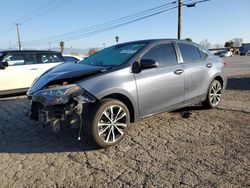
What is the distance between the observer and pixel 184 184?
3.13 m

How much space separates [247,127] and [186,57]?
5.81 ft

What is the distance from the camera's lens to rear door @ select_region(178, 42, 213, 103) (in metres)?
5.50

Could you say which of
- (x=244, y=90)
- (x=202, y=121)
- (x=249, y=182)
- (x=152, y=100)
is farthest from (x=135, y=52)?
(x=244, y=90)

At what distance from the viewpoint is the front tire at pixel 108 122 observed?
160 inches

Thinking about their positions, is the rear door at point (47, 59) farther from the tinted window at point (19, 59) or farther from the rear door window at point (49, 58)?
the tinted window at point (19, 59)

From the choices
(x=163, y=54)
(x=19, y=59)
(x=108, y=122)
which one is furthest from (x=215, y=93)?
(x=19, y=59)

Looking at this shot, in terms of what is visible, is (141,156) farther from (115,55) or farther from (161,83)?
(115,55)

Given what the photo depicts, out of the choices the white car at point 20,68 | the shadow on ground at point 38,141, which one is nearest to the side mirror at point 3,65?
the white car at point 20,68

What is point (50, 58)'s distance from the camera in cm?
950

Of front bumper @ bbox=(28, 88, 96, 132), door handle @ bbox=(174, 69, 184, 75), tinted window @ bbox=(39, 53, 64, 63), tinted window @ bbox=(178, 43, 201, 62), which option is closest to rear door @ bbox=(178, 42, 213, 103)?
tinted window @ bbox=(178, 43, 201, 62)

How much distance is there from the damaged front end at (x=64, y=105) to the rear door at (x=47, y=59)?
17.5 ft

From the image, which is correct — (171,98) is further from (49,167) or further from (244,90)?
(244,90)

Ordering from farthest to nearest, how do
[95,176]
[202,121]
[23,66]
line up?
[23,66]
[202,121]
[95,176]

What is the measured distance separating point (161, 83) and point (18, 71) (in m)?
5.45
